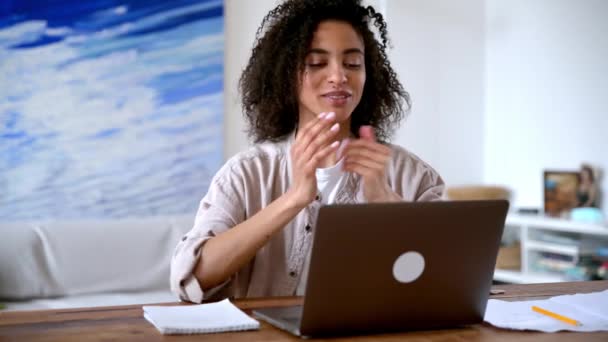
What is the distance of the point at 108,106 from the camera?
3.90 m

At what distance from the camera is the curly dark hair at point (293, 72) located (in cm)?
200

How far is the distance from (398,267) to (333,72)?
785 mm

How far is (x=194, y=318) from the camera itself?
4.38 feet

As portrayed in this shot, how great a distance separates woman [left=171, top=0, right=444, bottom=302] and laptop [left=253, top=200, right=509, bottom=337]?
13.3 inches

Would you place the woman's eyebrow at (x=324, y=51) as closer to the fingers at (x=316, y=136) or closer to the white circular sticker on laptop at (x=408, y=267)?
the fingers at (x=316, y=136)

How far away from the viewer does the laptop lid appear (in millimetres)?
1198

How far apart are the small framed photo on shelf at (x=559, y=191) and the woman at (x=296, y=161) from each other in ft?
8.67

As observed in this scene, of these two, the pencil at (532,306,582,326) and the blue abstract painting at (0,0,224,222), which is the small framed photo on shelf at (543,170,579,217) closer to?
the blue abstract painting at (0,0,224,222)

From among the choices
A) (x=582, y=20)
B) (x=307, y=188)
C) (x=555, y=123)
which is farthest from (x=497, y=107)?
(x=307, y=188)

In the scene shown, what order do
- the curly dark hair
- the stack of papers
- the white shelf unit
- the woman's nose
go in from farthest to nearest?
the white shelf unit < the curly dark hair < the woman's nose < the stack of papers

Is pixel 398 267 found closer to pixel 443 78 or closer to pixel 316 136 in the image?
pixel 316 136

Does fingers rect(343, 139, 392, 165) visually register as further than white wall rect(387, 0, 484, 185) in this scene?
No

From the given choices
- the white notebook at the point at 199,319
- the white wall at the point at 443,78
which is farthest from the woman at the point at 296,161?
the white wall at the point at 443,78

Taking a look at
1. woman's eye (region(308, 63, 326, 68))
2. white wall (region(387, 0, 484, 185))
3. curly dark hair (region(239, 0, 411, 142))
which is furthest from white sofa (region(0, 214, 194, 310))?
white wall (region(387, 0, 484, 185))
